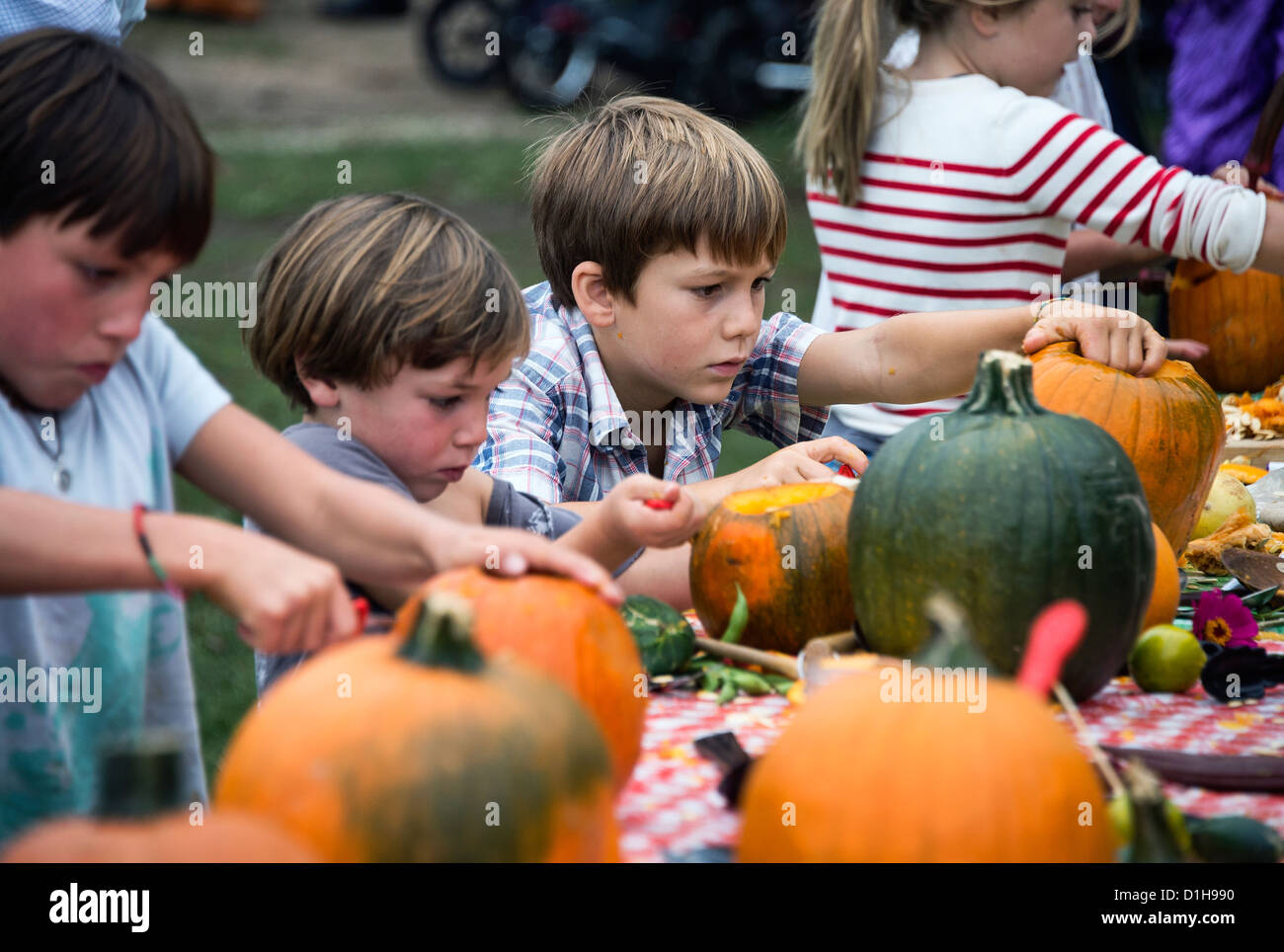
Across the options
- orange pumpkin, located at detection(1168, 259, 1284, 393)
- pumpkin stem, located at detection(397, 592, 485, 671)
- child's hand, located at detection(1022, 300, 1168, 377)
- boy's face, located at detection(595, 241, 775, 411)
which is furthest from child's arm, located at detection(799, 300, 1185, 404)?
pumpkin stem, located at detection(397, 592, 485, 671)

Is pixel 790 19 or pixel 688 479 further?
pixel 790 19

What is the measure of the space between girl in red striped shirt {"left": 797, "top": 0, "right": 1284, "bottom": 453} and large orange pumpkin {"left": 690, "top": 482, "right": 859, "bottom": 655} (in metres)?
1.62

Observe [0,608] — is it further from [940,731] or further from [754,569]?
[940,731]

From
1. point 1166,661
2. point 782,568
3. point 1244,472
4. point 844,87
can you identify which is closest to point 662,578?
point 782,568

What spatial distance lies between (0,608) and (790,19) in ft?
45.8

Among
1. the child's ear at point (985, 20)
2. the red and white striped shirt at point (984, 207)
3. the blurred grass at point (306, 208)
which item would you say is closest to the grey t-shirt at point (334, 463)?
the red and white striped shirt at point (984, 207)

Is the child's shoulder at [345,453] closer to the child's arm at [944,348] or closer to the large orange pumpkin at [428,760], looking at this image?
the large orange pumpkin at [428,760]

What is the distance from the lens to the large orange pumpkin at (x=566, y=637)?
1.30 meters

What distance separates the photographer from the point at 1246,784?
54.6 inches

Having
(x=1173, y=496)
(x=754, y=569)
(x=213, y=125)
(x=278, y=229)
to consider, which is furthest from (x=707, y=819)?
(x=213, y=125)

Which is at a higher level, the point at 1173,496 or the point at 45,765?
the point at 1173,496

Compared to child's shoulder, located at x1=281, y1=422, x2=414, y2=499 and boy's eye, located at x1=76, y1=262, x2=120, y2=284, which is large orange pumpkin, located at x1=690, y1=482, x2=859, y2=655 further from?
boy's eye, located at x1=76, y1=262, x2=120, y2=284

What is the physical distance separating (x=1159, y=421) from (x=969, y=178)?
1256 mm

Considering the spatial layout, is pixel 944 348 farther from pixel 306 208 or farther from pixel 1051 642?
pixel 306 208
